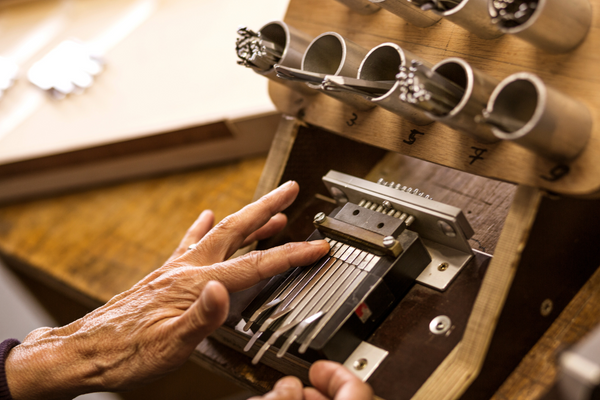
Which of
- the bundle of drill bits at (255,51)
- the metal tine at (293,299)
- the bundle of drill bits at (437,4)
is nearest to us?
the bundle of drill bits at (437,4)

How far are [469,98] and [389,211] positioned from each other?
0.29 metres

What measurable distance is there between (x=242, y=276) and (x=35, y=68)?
1.85 metres

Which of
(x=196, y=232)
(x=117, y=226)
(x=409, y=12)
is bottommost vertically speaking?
(x=117, y=226)

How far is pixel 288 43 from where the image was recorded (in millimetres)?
967

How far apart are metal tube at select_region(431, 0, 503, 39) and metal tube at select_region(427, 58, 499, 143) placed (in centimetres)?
8

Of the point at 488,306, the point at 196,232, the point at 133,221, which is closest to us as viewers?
the point at 488,306

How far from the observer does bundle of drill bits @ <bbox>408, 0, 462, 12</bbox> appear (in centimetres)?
75

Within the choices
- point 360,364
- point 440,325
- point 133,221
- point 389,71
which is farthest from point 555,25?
point 133,221

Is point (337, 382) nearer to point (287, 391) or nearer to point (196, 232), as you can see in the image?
point (287, 391)

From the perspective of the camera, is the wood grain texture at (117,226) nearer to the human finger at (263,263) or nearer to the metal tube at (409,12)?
the human finger at (263,263)

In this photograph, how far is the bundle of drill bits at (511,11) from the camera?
27.1 inches

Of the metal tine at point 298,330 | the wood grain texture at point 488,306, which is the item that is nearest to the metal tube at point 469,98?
the wood grain texture at point 488,306

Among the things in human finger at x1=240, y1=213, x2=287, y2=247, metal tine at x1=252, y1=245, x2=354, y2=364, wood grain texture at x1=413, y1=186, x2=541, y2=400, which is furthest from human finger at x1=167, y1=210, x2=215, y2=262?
wood grain texture at x1=413, y1=186, x2=541, y2=400

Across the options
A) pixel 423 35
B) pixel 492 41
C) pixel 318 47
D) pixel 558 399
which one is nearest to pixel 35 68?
pixel 318 47
